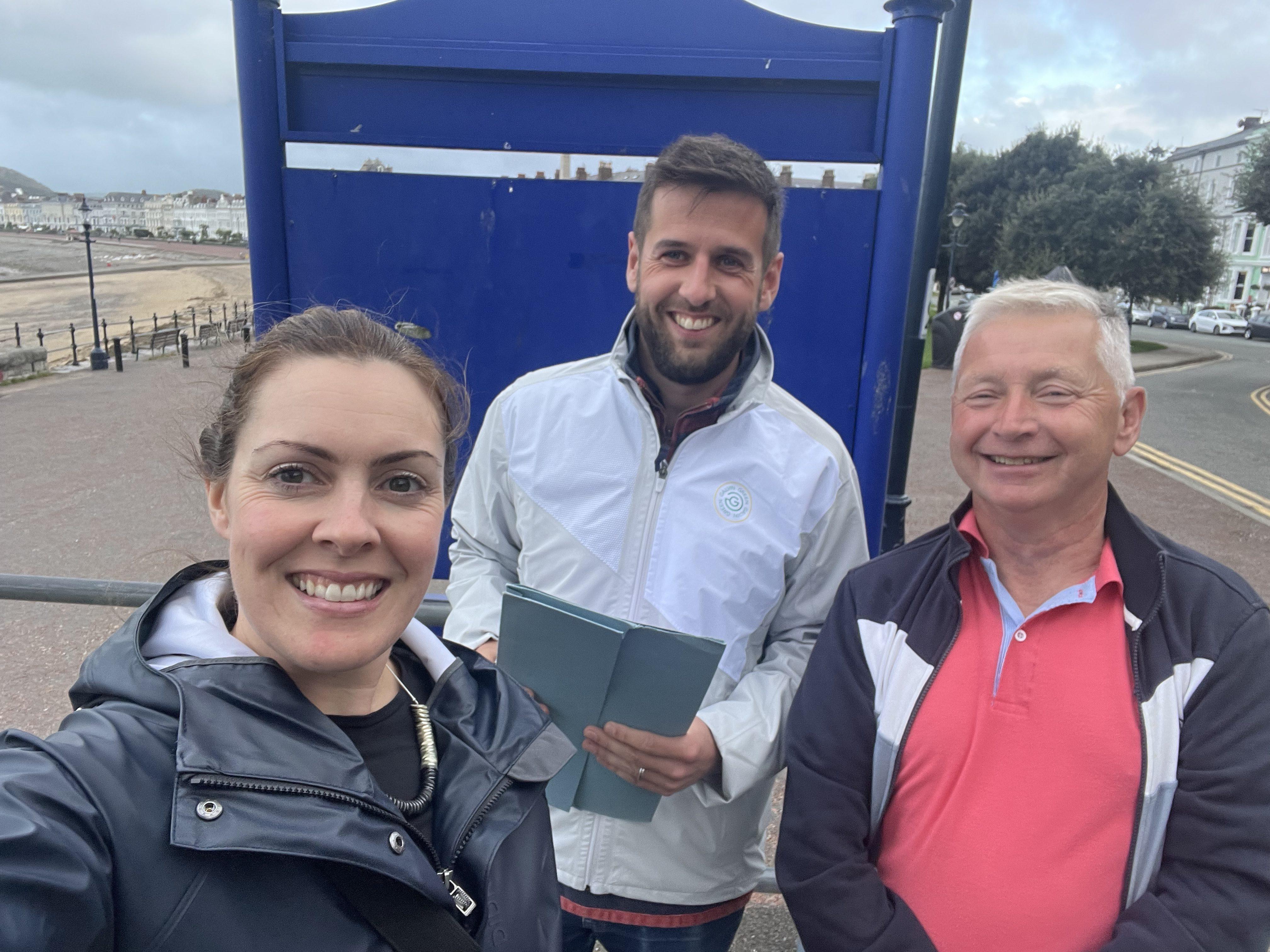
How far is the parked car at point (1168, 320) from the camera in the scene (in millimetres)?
45406

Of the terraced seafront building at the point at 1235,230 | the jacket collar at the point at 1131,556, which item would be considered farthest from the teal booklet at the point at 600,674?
the terraced seafront building at the point at 1235,230

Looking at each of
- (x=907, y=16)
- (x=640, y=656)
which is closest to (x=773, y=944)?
(x=640, y=656)

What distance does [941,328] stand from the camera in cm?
1627

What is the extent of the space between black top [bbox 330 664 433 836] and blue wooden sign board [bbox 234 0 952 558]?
5.31ft

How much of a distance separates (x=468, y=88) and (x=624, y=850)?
2115 millimetres

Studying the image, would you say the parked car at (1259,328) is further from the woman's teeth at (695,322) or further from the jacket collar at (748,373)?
the woman's teeth at (695,322)

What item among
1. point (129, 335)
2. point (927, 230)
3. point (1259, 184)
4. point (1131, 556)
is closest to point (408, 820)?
point (1131, 556)

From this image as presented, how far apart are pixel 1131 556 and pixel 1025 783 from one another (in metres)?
0.46

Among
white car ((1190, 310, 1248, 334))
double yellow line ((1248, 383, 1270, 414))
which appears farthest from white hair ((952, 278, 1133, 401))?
white car ((1190, 310, 1248, 334))

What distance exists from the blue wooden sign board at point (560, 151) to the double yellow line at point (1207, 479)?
7.70m

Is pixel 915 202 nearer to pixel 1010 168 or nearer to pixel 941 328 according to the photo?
pixel 941 328

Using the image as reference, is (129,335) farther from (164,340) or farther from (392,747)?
(392,747)

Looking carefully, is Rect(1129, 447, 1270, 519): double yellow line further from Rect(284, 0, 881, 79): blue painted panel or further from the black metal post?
Rect(284, 0, 881, 79): blue painted panel

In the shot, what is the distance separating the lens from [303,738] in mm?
1057
